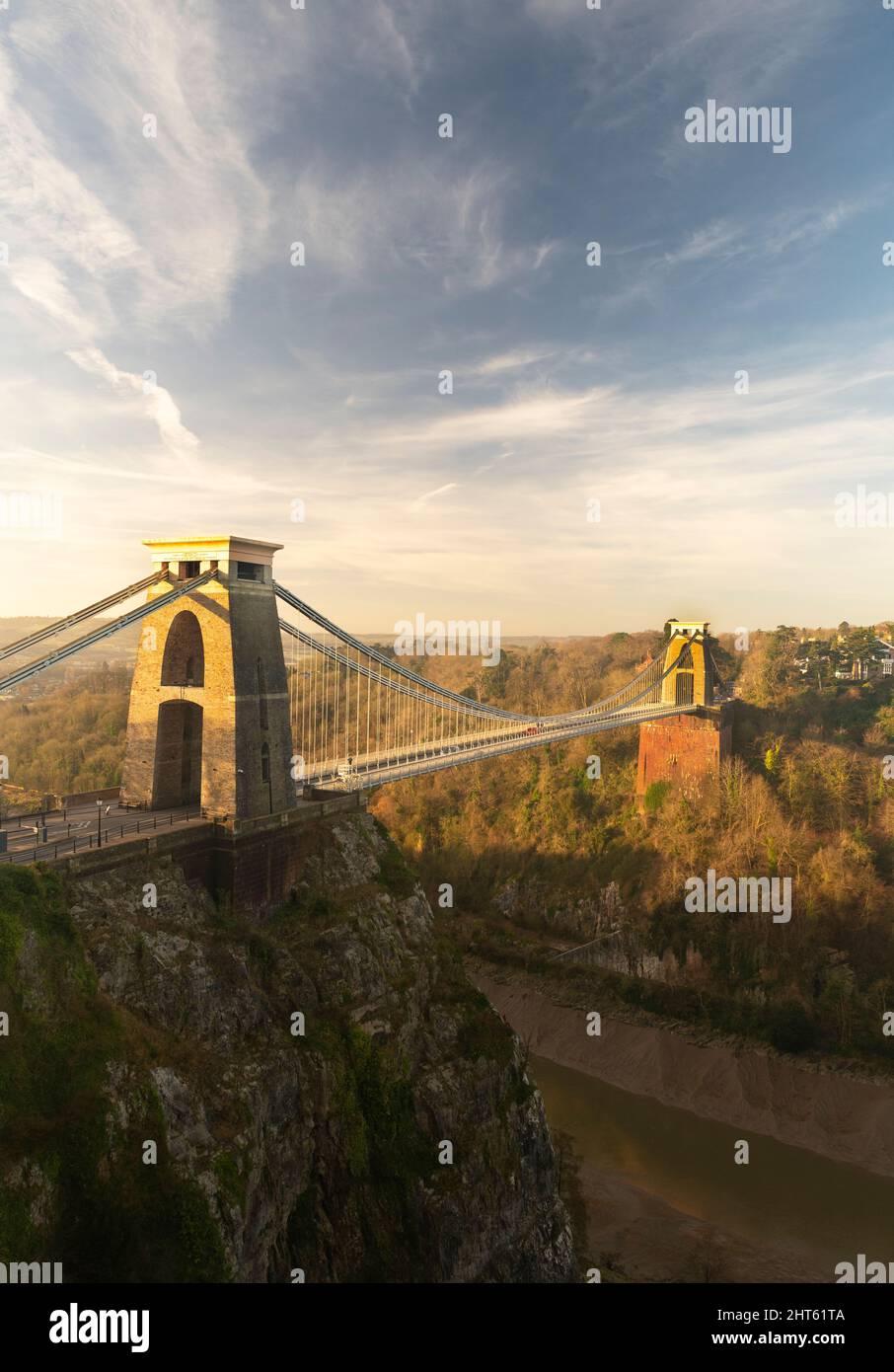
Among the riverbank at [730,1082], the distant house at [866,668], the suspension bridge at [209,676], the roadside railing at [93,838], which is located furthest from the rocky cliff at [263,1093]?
the distant house at [866,668]

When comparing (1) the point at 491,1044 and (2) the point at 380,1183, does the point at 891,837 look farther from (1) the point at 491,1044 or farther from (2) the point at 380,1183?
(2) the point at 380,1183

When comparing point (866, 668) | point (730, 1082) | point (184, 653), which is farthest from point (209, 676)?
point (866, 668)

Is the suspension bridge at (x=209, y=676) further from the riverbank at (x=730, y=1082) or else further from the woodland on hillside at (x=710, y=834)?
the woodland on hillside at (x=710, y=834)

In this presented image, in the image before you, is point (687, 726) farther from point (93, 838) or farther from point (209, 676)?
point (93, 838)

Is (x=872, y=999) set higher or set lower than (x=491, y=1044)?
lower
